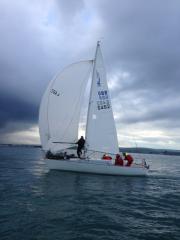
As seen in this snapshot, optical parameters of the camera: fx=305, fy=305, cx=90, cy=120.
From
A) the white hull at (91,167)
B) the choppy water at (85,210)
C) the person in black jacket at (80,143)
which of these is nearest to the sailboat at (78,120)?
the white hull at (91,167)

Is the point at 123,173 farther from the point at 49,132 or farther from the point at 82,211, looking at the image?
the point at 82,211

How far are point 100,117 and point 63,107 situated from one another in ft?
10.9

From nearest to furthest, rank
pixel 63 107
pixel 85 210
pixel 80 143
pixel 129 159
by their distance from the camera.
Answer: pixel 85 210 → pixel 129 159 → pixel 63 107 → pixel 80 143

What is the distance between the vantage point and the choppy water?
33.8ft

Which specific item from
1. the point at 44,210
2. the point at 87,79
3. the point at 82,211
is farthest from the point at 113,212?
the point at 87,79

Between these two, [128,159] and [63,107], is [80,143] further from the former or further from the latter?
[128,159]

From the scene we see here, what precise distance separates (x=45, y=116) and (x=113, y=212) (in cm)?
1387

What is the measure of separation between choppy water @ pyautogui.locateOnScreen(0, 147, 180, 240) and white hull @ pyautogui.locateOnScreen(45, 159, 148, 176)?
304cm

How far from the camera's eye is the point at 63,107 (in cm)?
2609

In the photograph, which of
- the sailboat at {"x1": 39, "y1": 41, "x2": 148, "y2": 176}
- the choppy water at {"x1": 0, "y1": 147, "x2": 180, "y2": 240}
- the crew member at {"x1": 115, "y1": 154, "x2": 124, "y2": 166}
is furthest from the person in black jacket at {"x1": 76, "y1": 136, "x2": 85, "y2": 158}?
the choppy water at {"x1": 0, "y1": 147, "x2": 180, "y2": 240}

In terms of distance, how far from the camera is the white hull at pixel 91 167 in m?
25.0

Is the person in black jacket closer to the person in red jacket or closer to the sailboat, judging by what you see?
the sailboat

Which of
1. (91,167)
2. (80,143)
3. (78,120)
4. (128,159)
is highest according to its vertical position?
(78,120)

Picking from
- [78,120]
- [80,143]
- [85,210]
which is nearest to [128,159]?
[80,143]
